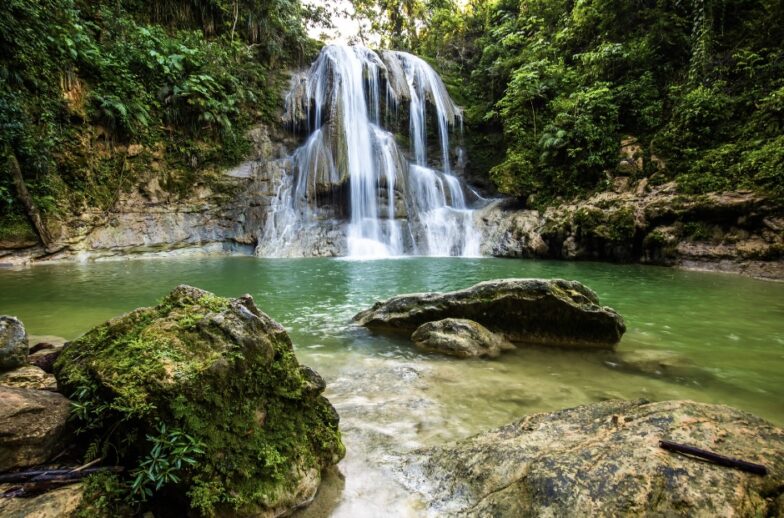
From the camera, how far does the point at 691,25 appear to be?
13.5m

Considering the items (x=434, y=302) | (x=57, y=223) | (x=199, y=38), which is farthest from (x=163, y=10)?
(x=434, y=302)

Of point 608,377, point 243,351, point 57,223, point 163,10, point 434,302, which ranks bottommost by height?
point 608,377

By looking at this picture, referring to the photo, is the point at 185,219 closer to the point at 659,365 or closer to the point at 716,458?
the point at 659,365

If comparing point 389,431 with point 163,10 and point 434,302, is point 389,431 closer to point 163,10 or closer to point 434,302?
point 434,302

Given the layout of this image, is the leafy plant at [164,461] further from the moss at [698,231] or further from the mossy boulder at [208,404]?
the moss at [698,231]

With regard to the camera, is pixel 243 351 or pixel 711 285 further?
pixel 711 285

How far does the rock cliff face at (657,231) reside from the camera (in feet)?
30.4

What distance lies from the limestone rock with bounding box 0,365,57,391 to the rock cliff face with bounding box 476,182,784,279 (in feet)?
41.1

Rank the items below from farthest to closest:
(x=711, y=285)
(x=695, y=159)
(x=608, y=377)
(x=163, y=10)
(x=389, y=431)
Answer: (x=163, y=10) < (x=695, y=159) < (x=711, y=285) < (x=608, y=377) < (x=389, y=431)

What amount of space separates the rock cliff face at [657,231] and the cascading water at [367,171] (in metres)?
2.71

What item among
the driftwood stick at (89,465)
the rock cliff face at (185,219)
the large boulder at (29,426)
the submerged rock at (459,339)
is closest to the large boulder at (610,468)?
the driftwood stick at (89,465)

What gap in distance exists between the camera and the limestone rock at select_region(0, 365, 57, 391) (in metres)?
2.00

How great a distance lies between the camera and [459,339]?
4.05 m

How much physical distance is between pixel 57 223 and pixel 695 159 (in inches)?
788
